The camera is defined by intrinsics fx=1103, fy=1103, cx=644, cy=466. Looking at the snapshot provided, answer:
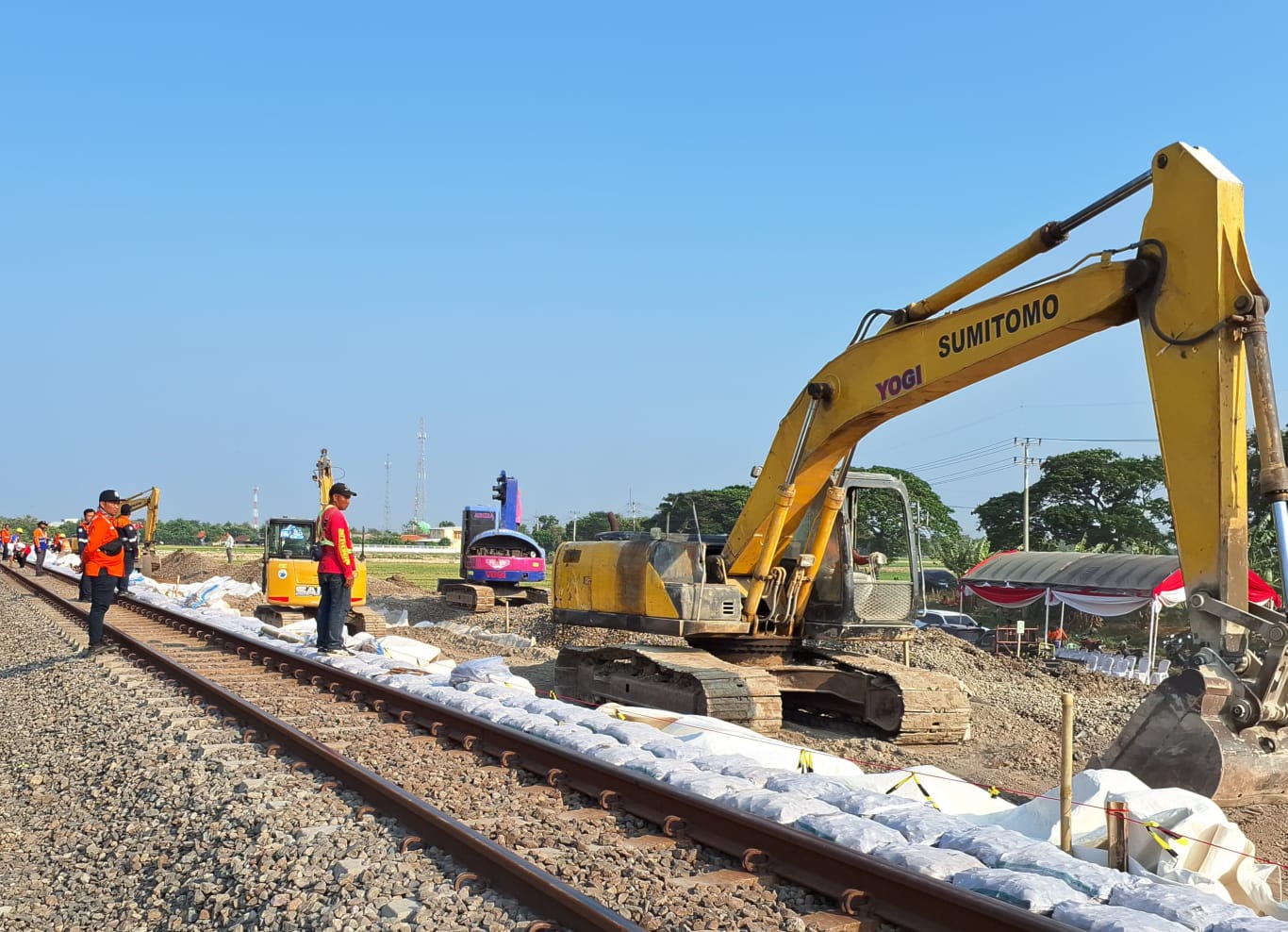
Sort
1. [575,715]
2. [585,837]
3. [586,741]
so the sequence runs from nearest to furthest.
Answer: [585,837]
[586,741]
[575,715]

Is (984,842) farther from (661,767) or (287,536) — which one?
(287,536)

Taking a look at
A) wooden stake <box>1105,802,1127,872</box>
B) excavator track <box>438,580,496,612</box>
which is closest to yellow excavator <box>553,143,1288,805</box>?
wooden stake <box>1105,802,1127,872</box>

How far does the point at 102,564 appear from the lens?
1351 centimetres

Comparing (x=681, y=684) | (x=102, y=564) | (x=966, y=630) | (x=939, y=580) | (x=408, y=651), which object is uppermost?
(x=102, y=564)

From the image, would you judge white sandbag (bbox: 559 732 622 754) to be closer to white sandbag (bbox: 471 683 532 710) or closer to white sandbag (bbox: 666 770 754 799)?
white sandbag (bbox: 666 770 754 799)

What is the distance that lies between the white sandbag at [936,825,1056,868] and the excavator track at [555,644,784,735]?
4.77m

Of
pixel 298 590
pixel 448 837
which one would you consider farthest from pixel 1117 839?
pixel 298 590

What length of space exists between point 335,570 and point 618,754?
622 cm

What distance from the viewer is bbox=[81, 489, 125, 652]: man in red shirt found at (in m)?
13.6

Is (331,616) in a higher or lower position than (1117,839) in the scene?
higher

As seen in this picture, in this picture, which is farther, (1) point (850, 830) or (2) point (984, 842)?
(1) point (850, 830)

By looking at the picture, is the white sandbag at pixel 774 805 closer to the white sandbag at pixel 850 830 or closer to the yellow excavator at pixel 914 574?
the white sandbag at pixel 850 830

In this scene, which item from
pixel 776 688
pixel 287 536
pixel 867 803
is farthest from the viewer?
pixel 287 536

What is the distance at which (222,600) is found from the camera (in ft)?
85.6
